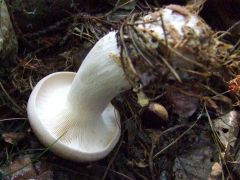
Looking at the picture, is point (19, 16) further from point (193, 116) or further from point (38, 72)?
point (193, 116)

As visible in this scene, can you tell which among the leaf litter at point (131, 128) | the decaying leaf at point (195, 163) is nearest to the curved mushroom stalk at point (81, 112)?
the leaf litter at point (131, 128)

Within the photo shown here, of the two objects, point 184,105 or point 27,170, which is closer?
point 27,170

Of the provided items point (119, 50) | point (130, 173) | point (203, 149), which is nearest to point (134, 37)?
point (119, 50)

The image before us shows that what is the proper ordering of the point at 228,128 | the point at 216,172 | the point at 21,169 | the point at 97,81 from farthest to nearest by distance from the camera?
the point at 228,128 → the point at 216,172 → the point at 21,169 → the point at 97,81

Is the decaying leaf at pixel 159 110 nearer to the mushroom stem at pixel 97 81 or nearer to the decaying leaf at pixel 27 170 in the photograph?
the mushroom stem at pixel 97 81

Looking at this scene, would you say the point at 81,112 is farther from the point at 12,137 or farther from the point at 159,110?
the point at 159,110

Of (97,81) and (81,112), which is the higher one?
(97,81)

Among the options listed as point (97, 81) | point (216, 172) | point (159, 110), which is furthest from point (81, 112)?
point (216, 172)

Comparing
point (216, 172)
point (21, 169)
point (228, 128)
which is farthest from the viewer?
point (228, 128)
